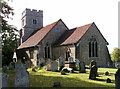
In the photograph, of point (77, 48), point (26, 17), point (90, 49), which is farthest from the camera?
point (26, 17)

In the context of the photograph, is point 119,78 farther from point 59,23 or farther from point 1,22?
point 59,23

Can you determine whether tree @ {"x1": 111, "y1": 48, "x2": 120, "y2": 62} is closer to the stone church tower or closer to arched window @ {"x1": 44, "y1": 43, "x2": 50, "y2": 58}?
the stone church tower

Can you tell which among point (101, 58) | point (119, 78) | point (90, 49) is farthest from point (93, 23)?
point (119, 78)

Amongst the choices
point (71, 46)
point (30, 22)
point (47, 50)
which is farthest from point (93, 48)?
point (30, 22)

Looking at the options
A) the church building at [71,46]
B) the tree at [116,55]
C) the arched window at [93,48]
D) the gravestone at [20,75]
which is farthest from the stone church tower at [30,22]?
the gravestone at [20,75]

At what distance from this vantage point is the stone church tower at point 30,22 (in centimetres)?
3678

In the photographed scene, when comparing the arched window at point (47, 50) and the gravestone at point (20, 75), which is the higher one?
the arched window at point (47, 50)

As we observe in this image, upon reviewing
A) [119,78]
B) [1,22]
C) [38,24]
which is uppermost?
[38,24]

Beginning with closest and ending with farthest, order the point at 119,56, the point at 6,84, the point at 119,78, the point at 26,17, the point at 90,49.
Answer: the point at 119,78, the point at 6,84, the point at 90,49, the point at 26,17, the point at 119,56

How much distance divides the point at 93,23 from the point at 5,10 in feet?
44.7

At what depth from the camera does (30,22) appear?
125ft

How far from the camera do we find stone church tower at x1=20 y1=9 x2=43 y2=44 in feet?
121

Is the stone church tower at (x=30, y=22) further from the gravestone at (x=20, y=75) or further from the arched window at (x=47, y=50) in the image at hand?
the gravestone at (x=20, y=75)

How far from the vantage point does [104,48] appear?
2448cm
